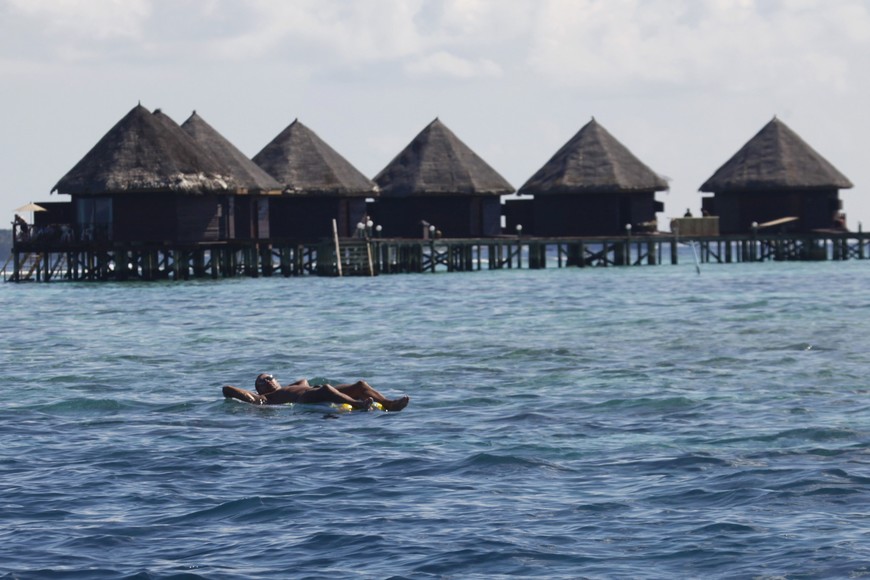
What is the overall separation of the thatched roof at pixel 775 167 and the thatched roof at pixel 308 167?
56.0ft

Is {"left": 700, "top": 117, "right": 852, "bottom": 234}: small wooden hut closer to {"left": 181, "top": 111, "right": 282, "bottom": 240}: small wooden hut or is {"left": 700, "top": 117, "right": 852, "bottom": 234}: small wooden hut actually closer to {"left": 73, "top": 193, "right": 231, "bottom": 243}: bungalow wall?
{"left": 181, "top": 111, "right": 282, "bottom": 240}: small wooden hut

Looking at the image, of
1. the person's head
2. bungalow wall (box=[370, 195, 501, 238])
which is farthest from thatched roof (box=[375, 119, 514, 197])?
the person's head

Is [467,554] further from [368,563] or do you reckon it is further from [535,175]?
[535,175]

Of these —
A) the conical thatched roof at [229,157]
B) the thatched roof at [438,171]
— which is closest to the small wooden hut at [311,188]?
the conical thatched roof at [229,157]

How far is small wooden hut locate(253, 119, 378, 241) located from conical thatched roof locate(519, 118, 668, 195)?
25.6ft

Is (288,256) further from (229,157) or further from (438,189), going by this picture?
(438,189)

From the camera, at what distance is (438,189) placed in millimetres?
59812

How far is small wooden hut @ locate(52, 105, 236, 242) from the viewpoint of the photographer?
161 feet

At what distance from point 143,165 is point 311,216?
10398 mm

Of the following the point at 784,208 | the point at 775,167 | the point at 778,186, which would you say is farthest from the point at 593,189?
the point at 784,208

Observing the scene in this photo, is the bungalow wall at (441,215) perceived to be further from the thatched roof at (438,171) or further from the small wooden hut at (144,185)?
the small wooden hut at (144,185)

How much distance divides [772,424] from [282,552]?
7.09 m

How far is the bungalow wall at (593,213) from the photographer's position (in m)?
62.2

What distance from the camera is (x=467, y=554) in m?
10.5
